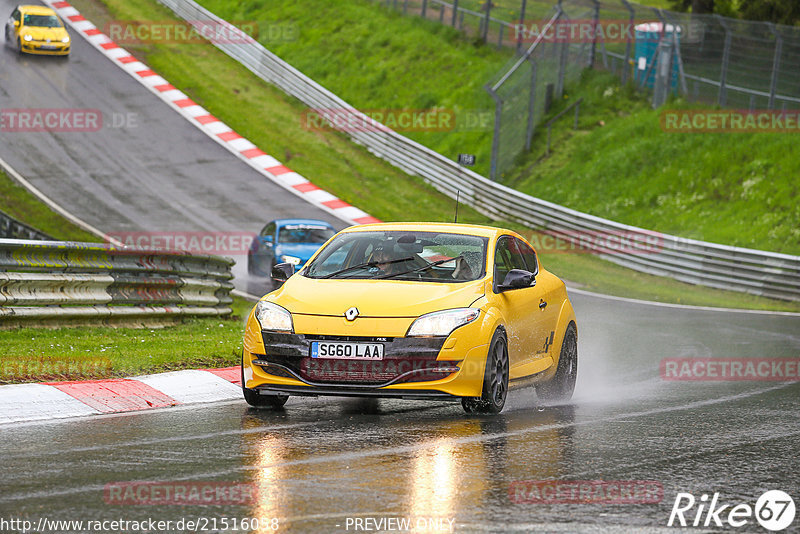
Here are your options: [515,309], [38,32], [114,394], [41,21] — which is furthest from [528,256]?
[41,21]

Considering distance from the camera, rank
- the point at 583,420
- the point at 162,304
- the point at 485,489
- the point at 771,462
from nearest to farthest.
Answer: the point at 485,489 < the point at 771,462 < the point at 583,420 < the point at 162,304

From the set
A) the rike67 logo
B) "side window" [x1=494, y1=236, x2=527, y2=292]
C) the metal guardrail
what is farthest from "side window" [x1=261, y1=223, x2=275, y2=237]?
the rike67 logo

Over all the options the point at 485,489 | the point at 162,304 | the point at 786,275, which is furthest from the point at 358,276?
the point at 786,275

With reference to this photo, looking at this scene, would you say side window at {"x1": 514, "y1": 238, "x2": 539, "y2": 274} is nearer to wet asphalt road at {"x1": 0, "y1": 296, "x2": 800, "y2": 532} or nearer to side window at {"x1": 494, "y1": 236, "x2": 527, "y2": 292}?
side window at {"x1": 494, "y1": 236, "x2": 527, "y2": 292}

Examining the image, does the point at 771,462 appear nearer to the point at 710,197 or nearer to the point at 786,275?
the point at 786,275

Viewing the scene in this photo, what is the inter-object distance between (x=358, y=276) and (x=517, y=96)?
25.9m

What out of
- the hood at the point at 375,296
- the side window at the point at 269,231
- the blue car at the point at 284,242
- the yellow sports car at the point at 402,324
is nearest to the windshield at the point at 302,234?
the blue car at the point at 284,242

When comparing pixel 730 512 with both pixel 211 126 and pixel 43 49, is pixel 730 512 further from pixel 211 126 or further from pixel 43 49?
pixel 43 49

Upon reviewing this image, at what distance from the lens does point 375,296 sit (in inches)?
348

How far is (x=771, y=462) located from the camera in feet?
24.0

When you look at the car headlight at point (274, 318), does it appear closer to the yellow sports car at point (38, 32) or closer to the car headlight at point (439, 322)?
the car headlight at point (439, 322)

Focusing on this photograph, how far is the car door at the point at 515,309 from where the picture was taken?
9406 millimetres

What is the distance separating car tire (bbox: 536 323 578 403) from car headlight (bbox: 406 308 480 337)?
1861mm

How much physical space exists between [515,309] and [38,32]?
33.3 meters
